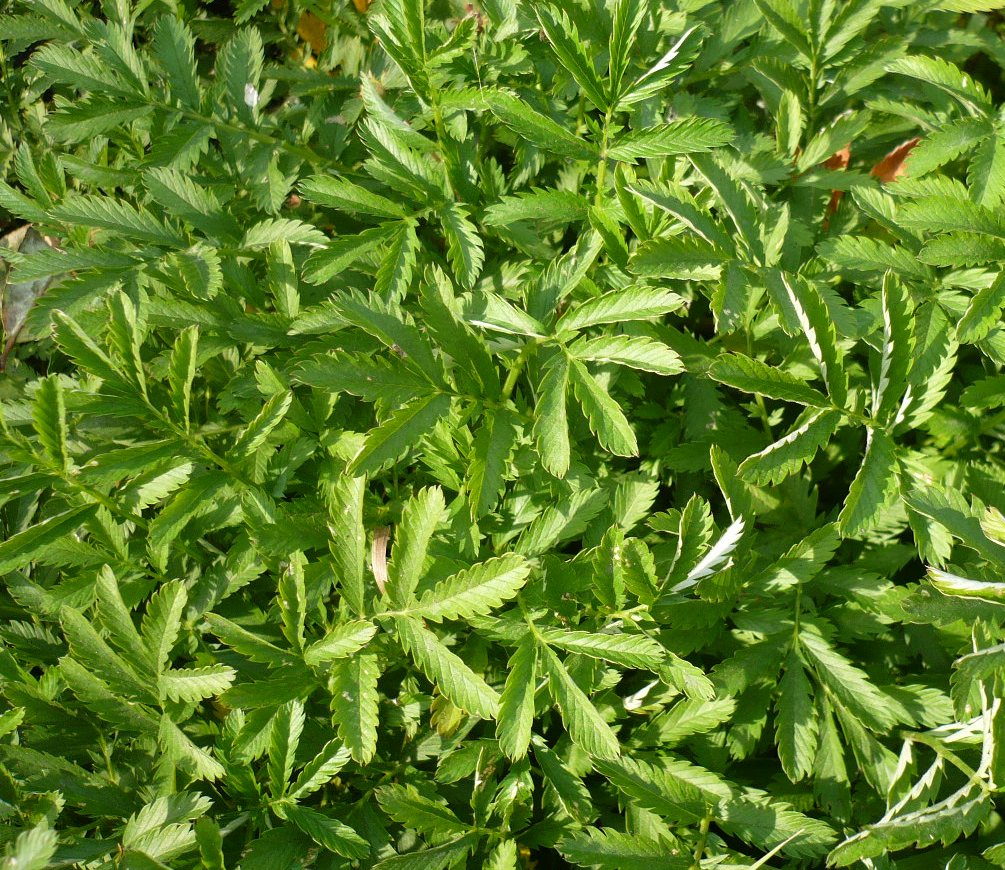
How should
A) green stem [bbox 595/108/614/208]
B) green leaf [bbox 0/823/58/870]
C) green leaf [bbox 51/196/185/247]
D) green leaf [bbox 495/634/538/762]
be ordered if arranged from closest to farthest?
green leaf [bbox 0/823/58/870] < green leaf [bbox 495/634/538/762] < green stem [bbox 595/108/614/208] < green leaf [bbox 51/196/185/247]

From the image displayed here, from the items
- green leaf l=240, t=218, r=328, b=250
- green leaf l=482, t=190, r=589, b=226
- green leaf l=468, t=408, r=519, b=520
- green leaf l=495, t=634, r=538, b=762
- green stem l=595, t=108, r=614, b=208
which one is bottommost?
green leaf l=495, t=634, r=538, b=762

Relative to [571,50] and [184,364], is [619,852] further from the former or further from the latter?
[571,50]

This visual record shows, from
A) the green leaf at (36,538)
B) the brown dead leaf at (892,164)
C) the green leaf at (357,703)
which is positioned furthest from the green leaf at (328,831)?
the brown dead leaf at (892,164)

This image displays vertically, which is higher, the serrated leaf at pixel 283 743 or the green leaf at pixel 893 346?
the green leaf at pixel 893 346

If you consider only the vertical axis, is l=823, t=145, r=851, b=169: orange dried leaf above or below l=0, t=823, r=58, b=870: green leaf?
above

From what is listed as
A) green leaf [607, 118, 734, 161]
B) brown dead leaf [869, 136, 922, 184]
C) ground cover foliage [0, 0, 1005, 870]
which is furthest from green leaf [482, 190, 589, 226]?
brown dead leaf [869, 136, 922, 184]

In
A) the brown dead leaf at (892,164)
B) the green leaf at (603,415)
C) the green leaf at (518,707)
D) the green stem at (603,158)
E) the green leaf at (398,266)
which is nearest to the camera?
the green leaf at (518,707)

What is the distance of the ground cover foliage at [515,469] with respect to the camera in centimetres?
152

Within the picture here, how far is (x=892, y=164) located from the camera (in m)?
2.21

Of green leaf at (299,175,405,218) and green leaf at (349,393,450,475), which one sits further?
green leaf at (299,175,405,218)

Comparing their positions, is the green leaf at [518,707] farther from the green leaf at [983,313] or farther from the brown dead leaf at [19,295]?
the brown dead leaf at [19,295]

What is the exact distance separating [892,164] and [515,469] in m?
1.35

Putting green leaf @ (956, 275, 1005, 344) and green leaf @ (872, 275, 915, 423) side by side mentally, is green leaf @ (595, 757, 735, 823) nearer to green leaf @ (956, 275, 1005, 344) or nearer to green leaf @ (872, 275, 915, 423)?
green leaf @ (872, 275, 915, 423)

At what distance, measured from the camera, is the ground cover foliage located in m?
1.52
